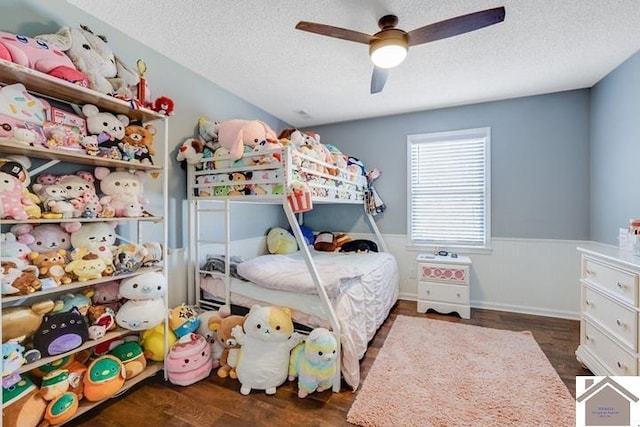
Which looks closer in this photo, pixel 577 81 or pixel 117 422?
pixel 117 422

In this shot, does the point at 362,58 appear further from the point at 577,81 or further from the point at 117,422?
the point at 117,422

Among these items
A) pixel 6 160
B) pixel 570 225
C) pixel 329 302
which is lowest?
pixel 329 302

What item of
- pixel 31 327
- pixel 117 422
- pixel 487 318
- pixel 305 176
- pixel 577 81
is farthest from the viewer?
pixel 487 318

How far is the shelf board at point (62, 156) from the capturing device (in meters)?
1.32

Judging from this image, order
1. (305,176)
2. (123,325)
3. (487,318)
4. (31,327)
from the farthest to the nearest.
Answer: (487,318) < (305,176) < (123,325) < (31,327)

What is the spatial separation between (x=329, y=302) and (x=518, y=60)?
2.55m

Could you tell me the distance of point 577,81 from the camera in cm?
275

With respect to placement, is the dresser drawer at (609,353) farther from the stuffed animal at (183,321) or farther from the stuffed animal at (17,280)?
the stuffed animal at (17,280)

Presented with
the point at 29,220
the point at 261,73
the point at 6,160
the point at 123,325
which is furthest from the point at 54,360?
the point at 261,73

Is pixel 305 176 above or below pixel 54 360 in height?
above

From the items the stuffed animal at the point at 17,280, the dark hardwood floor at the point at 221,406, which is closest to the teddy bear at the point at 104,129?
the stuffed animal at the point at 17,280

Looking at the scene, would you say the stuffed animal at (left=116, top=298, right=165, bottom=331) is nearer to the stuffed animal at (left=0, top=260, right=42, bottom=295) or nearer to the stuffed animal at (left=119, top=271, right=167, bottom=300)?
the stuffed animal at (left=119, top=271, right=167, bottom=300)

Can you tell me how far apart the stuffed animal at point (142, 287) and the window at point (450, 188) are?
2945mm

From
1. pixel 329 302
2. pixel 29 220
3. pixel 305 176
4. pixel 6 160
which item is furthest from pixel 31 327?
pixel 305 176
